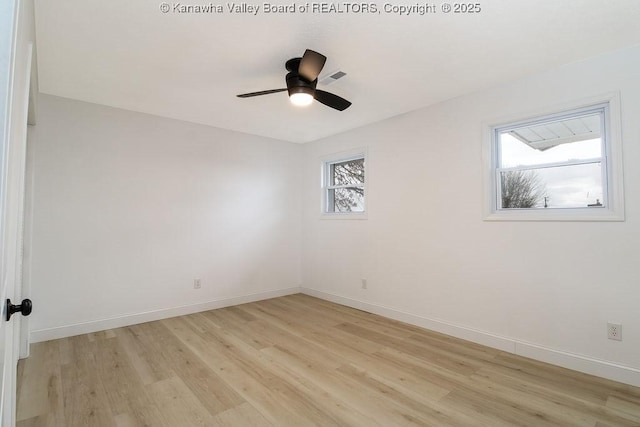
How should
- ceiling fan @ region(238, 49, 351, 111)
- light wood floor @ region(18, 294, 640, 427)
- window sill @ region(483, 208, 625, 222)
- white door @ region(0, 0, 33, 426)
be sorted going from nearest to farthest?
white door @ region(0, 0, 33, 426)
light wood floor @ region(18, 294, 640, 427)
ceiling fan @ region(238, 49, 351, 111)
window sill @ region(483, 208, 625, 222)

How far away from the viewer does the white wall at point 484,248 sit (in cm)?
228

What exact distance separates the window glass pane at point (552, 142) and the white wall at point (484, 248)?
19 cm

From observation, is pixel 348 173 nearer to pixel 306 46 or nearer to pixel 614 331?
pixel 306 46

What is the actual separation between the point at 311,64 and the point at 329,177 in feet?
9.00

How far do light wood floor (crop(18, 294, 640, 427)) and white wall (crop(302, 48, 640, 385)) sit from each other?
11.0 inches

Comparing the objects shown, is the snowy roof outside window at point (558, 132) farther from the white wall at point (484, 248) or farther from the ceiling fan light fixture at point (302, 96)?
the ceiling fan light fixture at point (302, 96)

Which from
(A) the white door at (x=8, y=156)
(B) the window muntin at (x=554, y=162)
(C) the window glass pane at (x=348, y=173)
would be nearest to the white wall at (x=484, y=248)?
(B) the window muntin at (x=554, y=162)

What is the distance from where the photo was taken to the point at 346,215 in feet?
14.4

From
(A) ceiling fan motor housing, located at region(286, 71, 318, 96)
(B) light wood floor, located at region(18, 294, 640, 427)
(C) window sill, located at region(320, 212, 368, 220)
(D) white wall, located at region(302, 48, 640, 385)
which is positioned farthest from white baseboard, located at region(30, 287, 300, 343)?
(A) ceiling fan motor housing, located at region(286, 71, 318, 96)

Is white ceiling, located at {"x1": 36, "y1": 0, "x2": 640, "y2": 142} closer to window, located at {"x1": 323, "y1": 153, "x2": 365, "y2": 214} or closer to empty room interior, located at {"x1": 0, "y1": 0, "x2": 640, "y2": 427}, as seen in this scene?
empty room interior, located at {"x1": 0, "y1": 0, "x2": 640, "y2": 427}

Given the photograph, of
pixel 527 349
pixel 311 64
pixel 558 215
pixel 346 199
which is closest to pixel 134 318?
pixel 346 199

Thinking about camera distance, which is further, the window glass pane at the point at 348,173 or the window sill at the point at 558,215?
the window glass pane at the point at 348,173

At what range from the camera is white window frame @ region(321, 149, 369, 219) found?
13.6 ft

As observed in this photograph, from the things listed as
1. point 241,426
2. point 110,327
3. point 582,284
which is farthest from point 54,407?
point 582,284
